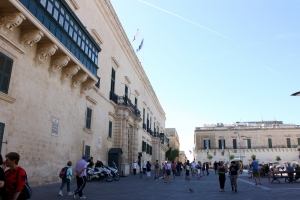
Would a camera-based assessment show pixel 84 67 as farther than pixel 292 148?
No

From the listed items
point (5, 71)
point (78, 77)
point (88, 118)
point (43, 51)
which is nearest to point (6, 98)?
point (5, 71)

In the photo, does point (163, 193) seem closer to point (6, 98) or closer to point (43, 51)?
point (6, 98)

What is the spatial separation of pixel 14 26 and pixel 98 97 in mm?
9924

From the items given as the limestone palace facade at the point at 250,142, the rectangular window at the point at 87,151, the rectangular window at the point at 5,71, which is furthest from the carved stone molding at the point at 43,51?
the limestone palace facade at the point at 250,142

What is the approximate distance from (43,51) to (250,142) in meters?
55.0

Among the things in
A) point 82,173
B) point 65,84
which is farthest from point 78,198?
point 65,84

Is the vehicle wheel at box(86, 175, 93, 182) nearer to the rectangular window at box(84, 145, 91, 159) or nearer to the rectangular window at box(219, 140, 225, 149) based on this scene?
the rectangular window at box(84, 145, 91, 159)

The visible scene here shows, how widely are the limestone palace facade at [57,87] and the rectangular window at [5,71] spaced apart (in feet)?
0.12

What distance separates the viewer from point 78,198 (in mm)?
8797

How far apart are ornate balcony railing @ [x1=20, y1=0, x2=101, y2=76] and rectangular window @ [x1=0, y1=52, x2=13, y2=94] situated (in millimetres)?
2173

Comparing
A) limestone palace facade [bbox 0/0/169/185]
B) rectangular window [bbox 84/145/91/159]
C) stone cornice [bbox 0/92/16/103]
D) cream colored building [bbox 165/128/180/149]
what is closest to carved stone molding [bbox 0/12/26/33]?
limestone palace facade [bbox 0/0/169/185]

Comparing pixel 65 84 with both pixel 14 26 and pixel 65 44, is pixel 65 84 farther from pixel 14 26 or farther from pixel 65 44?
pixel 14 26

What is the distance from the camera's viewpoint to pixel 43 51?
12.1 meters

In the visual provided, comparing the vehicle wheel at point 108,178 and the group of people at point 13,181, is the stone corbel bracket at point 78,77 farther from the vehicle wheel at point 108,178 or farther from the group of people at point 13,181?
the group of people at point 13,181
